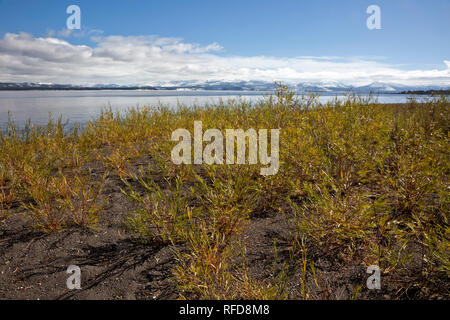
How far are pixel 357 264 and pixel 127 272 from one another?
1.95m

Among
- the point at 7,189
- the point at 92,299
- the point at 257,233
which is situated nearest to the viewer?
the point at 92,299

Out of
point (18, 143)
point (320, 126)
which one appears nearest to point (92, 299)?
point (320, 126)

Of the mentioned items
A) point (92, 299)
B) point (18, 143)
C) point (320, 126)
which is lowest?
point (92, 299)

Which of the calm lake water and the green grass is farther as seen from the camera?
the calm lake water

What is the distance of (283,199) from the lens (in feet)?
10.7

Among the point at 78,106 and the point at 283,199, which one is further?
the point at 78,106

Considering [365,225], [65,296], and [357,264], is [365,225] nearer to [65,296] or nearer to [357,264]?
[357,264]

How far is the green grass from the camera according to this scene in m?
2.08

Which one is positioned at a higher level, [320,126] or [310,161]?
[320,126]

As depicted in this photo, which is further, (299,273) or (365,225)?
(365,225)

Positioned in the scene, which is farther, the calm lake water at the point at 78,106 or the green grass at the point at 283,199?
the calm lake water at the point at 78,106

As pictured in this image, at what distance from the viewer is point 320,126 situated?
420cm

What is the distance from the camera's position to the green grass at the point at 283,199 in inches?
81.7
